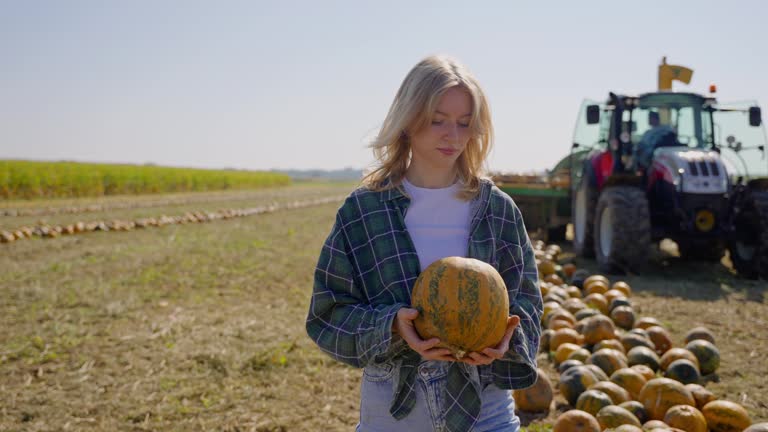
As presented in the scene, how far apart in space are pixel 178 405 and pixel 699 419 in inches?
139

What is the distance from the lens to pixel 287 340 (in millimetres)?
6250

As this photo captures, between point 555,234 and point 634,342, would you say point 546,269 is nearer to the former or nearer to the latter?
point 634,342

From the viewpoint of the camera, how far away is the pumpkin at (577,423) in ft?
11.9

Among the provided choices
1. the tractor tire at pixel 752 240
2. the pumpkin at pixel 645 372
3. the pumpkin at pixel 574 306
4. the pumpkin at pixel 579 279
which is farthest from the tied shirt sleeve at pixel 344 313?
the tractor tire at pixel 752 240

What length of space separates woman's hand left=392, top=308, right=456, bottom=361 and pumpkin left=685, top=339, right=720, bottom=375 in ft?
12.9

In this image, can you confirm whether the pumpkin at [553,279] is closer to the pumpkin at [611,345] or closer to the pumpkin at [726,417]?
the pumpkin at [611,345]

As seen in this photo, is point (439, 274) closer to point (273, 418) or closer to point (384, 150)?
point (384, 150)

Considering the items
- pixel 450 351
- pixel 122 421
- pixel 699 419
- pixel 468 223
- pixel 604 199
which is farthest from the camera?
pixel 604 199

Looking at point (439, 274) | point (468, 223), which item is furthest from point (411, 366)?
point (468, 223)

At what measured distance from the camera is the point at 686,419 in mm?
3758

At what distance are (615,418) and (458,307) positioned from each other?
2.13 metres

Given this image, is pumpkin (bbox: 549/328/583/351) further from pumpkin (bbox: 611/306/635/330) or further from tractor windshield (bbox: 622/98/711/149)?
tractor windshield (bbox: 622/98/711/149)

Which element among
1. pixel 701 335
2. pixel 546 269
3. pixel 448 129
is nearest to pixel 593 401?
pixel 701 335

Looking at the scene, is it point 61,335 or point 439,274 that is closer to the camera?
point 439,274
